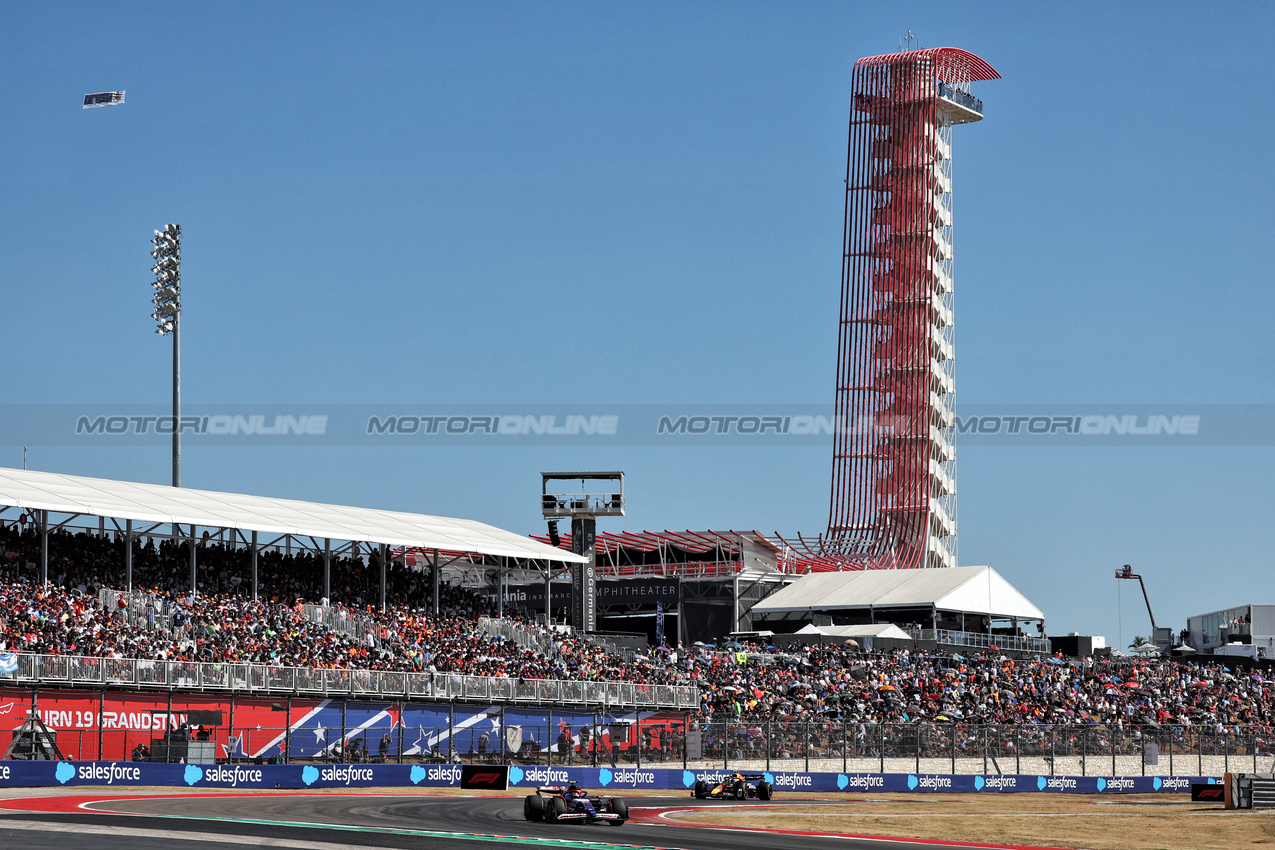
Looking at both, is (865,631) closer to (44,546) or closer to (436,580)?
(436,580)

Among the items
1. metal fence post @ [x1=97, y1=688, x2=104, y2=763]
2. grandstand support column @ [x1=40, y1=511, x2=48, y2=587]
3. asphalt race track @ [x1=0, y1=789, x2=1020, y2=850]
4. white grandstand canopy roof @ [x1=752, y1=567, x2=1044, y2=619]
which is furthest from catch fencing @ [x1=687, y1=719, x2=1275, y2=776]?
white grandstand canopy roof @ [x1=752, y1=567, x2=1044, y2=619]

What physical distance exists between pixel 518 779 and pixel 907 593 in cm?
3844

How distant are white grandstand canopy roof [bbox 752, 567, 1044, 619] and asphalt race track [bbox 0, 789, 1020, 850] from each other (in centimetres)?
4404

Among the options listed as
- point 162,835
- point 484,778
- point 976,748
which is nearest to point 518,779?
point 484,778

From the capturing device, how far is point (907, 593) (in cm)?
7894

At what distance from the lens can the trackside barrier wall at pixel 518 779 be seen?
37.3 metres

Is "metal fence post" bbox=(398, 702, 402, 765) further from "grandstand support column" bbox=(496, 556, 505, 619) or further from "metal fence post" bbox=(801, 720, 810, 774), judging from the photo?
"grandstand support column" bbox=(496, 556, 505, 619)

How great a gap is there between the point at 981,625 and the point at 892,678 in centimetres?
1919

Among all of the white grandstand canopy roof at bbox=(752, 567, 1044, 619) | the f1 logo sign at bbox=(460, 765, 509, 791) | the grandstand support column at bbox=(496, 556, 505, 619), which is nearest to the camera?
the f1 logo sign at bbox=(460, 765, 509, 791)

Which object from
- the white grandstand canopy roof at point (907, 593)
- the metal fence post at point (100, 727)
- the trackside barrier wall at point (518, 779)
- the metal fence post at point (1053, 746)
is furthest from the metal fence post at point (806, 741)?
the white grandstand canopy roof at point (907, 593)

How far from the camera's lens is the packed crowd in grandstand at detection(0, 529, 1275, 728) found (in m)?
45.9

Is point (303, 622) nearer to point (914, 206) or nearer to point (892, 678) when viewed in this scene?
point (892, 678)

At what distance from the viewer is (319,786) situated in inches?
1606

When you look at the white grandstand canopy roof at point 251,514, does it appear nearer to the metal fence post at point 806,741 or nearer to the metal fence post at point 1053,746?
the metal fence post at point 806,741
